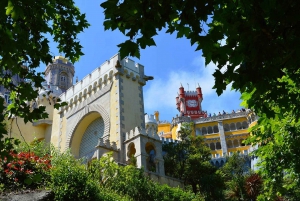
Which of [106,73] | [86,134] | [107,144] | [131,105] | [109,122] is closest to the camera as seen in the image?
[107,144]

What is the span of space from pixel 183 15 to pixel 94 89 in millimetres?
25456

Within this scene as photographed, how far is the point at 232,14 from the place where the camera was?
569 centimetres

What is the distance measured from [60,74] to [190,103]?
113ft

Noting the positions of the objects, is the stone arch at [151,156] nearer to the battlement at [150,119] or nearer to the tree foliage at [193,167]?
the tree foliage at [193,167]

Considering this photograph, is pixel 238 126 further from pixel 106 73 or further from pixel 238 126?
pixel 106 73

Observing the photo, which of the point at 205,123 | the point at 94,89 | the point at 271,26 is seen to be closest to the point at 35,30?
the point at 271,26

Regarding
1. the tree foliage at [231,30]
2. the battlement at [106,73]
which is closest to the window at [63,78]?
the battlement at [106,73]

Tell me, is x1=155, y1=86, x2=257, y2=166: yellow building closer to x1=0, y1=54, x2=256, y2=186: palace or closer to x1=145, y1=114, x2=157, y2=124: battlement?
x1=145, y1=114, x2=157, y2=124: battlement

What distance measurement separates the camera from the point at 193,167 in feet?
94.0

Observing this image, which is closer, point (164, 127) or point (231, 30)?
Answer: point (231, 30)

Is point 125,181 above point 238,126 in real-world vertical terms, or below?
below

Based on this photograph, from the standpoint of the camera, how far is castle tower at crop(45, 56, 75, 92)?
57.6m

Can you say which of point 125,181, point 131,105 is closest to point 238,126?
point 131,105

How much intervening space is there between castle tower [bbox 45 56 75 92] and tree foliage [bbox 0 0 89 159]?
48738mm
